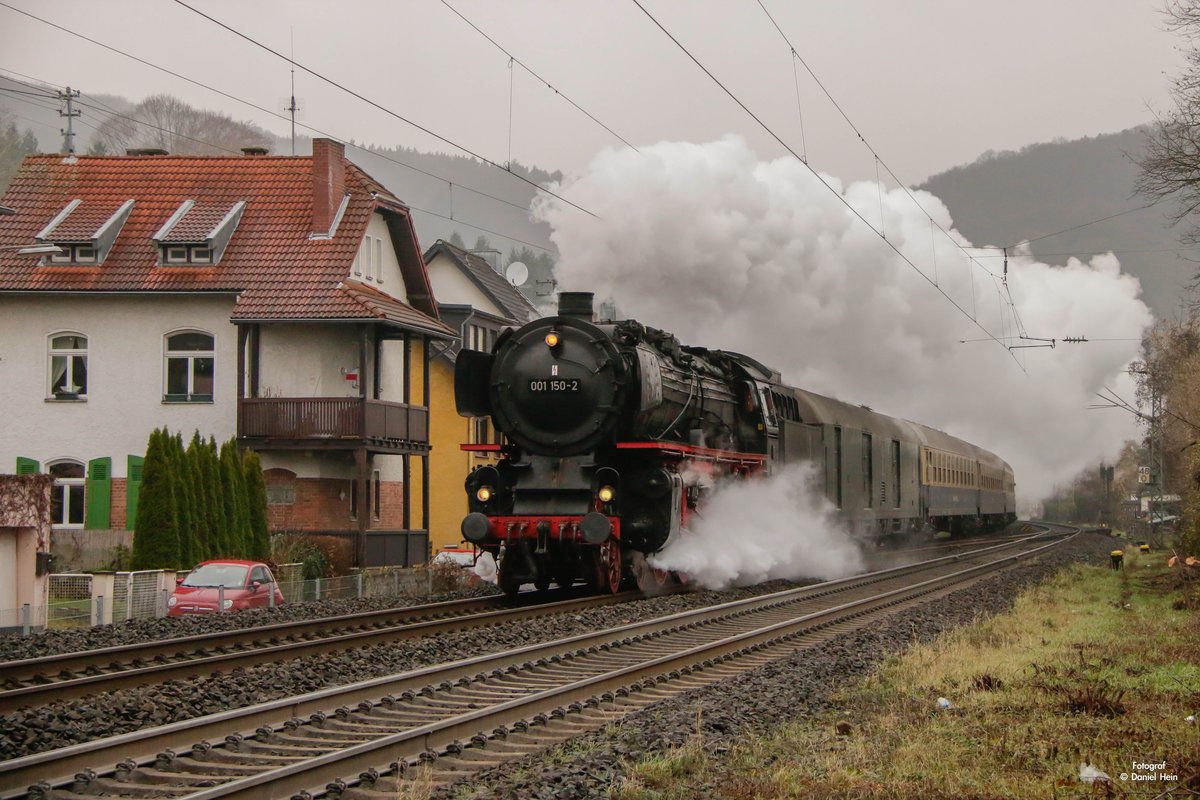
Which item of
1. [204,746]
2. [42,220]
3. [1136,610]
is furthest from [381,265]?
[204,746]

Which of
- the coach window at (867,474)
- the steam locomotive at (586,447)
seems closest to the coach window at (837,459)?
the coach window at (867,474)

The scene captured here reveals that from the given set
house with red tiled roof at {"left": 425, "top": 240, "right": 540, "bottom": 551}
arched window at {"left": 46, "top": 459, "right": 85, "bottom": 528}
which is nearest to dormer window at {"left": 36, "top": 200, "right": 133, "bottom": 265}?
arched window at {"left": 46, "top": 459, "right": 85, "bottom": 528}

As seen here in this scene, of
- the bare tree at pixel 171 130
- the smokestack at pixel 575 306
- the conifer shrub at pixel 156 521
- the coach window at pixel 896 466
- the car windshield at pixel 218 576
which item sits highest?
the bare tree at pixel 171 130

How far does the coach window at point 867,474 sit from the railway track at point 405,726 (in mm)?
14463

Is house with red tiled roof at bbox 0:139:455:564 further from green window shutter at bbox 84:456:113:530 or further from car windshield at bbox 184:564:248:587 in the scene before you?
car windshield at bbox 184:564:248:587

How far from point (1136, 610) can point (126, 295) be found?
23.2 meters

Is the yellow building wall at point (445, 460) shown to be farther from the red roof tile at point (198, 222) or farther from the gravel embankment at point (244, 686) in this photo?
the gravel embankment at point (244, 686)

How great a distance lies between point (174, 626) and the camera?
15.4m

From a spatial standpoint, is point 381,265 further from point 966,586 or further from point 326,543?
point 966,586

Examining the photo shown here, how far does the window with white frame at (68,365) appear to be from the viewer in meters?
30.8

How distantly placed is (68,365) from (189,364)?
2.96 m

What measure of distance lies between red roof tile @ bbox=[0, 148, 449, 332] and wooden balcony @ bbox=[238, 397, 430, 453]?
197cm
